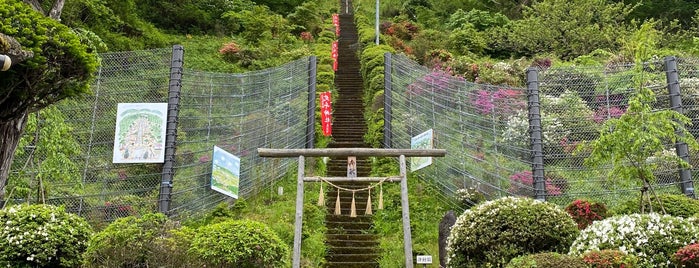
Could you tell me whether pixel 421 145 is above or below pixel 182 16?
below

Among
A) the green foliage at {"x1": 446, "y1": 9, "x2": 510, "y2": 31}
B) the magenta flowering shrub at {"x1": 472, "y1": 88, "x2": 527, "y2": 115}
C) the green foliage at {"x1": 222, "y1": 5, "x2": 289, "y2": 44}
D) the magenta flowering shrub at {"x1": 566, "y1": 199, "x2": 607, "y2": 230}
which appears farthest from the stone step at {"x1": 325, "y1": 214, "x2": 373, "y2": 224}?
the green foliage at {"x1": 446, "y1": 9, "x2": 510, "y2": 31}

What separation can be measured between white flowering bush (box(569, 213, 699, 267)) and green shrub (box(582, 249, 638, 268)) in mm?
248

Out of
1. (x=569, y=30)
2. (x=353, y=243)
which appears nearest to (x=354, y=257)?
(x=353, y=243)

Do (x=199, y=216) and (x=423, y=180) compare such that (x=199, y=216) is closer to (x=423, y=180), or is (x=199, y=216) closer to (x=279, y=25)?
(x=423, y=180)

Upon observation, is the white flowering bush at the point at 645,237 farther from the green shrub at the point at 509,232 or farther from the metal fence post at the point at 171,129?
the metal fence post at the point at 171,129

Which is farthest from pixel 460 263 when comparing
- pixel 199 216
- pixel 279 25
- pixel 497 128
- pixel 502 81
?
pixel 279 25

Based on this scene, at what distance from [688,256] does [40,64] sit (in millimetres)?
5863

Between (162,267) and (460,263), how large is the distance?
3.36m

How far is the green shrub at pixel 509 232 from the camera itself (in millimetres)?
7688

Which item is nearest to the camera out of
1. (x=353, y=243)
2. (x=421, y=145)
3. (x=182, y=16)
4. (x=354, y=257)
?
(x=354, y=257)

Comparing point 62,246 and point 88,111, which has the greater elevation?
point 88,111

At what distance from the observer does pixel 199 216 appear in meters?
10.8

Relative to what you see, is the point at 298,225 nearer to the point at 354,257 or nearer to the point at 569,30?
the point at 354,257

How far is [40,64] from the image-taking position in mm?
5625
